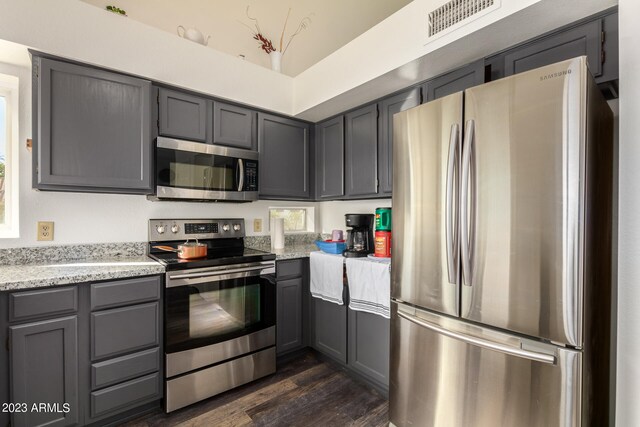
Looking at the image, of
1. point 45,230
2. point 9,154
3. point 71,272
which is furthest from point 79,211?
point 71,272

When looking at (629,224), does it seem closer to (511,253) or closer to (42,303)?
(511,253)

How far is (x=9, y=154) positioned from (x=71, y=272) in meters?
1.04

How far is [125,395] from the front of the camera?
1709mm

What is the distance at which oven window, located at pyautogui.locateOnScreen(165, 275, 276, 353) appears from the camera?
184cm

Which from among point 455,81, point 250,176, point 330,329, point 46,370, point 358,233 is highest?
point 455,81

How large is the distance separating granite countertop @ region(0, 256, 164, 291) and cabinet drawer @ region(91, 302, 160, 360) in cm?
20

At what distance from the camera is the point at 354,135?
2.54 m

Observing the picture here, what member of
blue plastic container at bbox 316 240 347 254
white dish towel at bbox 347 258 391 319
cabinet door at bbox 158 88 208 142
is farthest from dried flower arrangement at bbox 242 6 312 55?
white dish towel at bbox 347 258 391 319

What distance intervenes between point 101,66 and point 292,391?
8.07 ft

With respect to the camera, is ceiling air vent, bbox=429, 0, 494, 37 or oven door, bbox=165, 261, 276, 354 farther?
oven door, bbox=165, 261, 276, 354

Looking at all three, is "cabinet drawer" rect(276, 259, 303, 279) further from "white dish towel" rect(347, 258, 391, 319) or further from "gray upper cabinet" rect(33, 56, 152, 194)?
"gray upper cabinet" rect(33, 56, 152, 194)

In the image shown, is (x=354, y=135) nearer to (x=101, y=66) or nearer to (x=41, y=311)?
(x=101, y=66)

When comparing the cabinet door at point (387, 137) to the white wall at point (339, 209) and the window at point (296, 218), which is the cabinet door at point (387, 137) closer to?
the white wall at point (339, 209)

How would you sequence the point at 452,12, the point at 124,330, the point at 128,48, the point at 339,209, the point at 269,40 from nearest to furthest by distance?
the point at 452,12
the point at 124,330
the point at 128,48
the point at 269,40
the point at 339,209
